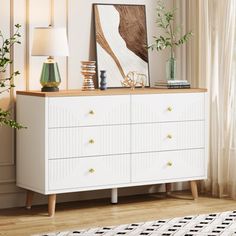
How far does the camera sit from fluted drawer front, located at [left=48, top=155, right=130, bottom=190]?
16.7 feet

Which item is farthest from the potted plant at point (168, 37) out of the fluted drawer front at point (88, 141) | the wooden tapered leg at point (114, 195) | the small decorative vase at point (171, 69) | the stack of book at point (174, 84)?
the wooden tapered leg at point (114, 195)

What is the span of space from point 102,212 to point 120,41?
1379mm

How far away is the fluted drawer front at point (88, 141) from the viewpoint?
16.6 ft

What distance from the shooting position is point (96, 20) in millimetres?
5695

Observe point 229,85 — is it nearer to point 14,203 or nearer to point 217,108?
point 217,108

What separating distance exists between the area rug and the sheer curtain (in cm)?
85

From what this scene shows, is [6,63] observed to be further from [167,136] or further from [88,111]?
[167,136]

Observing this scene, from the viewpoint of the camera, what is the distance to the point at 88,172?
5.21 m

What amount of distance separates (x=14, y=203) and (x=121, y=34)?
1.54 metres

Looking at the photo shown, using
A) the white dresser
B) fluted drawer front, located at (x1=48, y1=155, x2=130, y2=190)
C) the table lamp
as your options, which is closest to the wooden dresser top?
the white dresser

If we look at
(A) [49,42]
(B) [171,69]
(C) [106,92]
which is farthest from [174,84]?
(A) [49,42]

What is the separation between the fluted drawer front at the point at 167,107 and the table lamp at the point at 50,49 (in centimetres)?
58

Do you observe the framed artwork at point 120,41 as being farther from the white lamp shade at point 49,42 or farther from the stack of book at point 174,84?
the white lamp shade at point 49,42

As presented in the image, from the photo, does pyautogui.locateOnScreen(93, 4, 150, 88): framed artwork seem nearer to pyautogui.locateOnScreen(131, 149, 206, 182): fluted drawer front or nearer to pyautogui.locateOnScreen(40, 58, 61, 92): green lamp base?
pyautogui.locateOnScreen(40, 58, 61, 92): green lamp base
